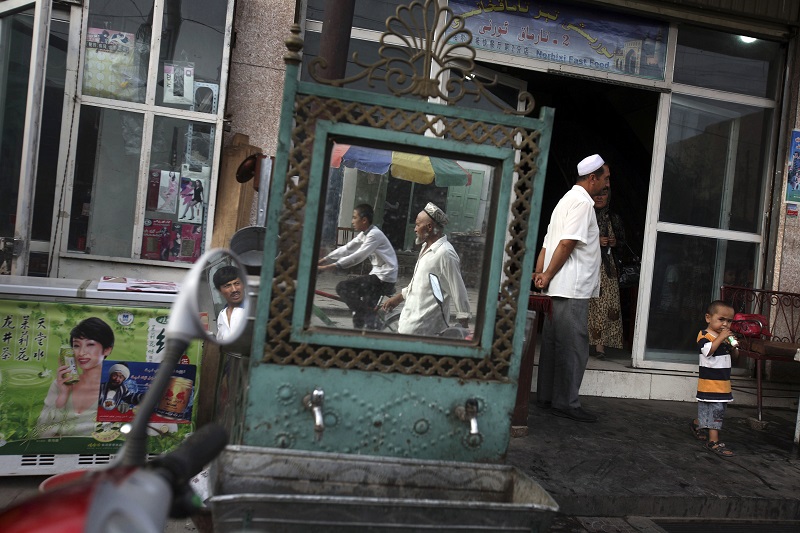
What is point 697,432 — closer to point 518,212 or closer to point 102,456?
point 518,212

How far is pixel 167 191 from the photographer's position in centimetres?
496

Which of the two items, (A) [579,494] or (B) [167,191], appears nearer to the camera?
(A) [579,494]

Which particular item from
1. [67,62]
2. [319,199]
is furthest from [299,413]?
[67,62]

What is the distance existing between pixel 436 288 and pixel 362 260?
0.30m

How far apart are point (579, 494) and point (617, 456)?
0.79m

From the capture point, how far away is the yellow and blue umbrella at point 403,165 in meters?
2.35

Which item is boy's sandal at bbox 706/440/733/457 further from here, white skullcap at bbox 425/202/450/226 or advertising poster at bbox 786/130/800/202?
white skullcap at bbox 425/202/450/226

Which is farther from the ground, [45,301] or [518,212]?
[518,212]

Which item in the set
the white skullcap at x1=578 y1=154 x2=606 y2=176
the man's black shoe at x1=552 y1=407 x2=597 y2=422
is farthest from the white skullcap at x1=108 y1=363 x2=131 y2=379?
the white skullcap at x1=578 y1=154 x2=606 y2=176

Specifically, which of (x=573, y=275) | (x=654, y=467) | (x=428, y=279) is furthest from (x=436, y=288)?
(x=573, y=275)

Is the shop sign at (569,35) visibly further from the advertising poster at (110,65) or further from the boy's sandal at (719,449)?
the boy's sandal at (719,449)

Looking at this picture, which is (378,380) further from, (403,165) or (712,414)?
(712,414)

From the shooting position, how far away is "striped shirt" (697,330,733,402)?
4594 mm

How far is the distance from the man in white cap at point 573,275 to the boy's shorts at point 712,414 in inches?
29.7
